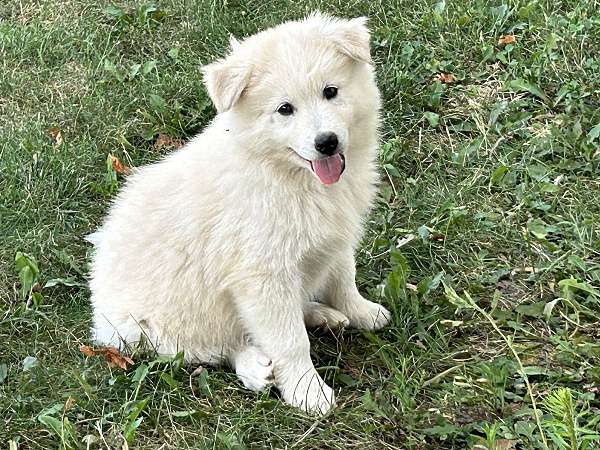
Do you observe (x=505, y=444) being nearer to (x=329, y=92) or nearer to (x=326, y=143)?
(x=326, y=143)

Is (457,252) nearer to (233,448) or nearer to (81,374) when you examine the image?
(233,448)

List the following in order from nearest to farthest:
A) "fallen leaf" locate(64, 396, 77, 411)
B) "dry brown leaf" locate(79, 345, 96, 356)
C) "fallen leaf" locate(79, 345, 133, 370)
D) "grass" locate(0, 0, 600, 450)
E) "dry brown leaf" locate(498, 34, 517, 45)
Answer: "grass" locate(0, 0, 600, 450) → "fallen leaf" locate(64, 396, 77, 411) → "fallen leaf" locate(79, 345, 133, 370) → "dry brown leaf" locate(79, 345, 96, 356) → "dry brown leaf" locate(498, 34, 517, 45)

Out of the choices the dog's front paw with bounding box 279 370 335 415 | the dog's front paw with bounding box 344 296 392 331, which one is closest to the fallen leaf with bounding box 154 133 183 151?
the dog's front paw with bounding box 344 296 392 331

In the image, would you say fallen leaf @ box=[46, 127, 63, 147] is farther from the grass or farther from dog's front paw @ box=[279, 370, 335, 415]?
dog's front paw @ box=[279, 370, 335, 415]

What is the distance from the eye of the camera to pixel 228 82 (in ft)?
11.2

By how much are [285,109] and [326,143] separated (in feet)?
0.75

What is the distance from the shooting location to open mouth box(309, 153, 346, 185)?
3.47 metres

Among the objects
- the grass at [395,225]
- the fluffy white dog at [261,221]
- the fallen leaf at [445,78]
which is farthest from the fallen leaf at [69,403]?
the fallen leaf at [445,78]

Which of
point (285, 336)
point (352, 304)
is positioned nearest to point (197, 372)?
point (285, 336)

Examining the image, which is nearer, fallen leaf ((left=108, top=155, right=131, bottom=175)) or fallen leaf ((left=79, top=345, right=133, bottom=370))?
fallen leaf ((left=79, top=345, right=133, bottom=370))

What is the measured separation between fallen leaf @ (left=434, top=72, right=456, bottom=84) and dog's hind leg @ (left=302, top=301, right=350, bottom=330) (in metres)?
2.03

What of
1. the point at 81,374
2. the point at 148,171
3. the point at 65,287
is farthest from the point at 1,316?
the point at 148,171

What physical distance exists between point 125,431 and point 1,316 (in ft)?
3.92

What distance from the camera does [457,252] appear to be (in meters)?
4.37
